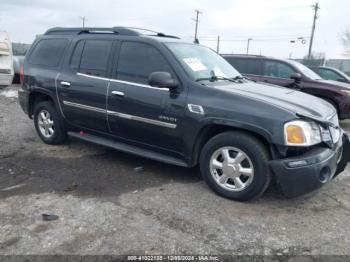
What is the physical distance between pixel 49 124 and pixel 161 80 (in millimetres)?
2698

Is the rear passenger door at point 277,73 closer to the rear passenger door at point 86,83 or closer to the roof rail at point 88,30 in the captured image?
the roof rail at point 88,30

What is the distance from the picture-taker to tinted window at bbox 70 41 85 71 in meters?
5.33

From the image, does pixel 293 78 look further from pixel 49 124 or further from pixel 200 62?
pixel 49 124

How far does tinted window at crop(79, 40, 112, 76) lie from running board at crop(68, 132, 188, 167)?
0.93 meters

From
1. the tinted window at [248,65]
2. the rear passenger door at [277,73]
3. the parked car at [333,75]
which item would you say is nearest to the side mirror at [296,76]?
the rear passenger door at [277,73]

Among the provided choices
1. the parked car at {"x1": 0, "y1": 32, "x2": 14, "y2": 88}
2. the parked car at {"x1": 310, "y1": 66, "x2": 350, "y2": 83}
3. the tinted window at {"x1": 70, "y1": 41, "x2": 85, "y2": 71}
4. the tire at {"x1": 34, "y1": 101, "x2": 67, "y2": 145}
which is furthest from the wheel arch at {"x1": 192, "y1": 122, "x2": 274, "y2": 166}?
the parked car at {"x1": 0, "y1": 32, "x2": 14, "y2": 88}

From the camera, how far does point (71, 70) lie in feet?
17.6

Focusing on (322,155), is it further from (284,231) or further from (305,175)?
(284,231)

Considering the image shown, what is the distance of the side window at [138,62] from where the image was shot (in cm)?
450

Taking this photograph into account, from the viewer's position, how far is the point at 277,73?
30.7 ft

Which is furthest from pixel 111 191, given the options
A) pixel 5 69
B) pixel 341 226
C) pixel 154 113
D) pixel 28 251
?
pixel 5 69

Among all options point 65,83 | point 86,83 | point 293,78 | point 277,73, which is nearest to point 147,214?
point 86,83

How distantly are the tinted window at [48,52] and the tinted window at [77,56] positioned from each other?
30 centimetres

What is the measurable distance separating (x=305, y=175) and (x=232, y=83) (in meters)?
1.57
